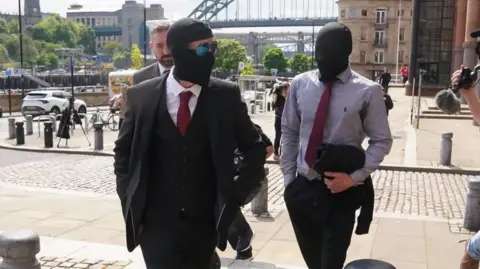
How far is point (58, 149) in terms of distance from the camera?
15.9m

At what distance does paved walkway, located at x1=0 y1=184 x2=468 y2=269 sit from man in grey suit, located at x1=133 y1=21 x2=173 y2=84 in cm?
207

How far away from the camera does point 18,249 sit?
13.3 feet

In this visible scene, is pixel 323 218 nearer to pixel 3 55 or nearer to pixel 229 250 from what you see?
pixel 229 250

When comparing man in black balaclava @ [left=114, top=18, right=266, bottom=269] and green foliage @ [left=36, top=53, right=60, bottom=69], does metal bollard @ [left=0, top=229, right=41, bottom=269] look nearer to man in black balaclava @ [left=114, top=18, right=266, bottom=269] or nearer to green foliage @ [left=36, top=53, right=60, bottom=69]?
man in black balaclava @ [left=114, top=18, right=266, bottom=269]

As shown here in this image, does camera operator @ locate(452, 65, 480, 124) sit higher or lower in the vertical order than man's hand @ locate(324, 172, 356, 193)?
higher

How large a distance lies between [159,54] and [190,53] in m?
1.39

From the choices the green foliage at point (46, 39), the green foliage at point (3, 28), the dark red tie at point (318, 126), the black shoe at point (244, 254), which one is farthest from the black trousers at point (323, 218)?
the green foliage at point (3, 28)

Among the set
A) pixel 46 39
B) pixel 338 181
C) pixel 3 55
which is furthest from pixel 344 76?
pixel 46 39

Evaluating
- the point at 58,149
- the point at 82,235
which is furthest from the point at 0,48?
the point at 82,235

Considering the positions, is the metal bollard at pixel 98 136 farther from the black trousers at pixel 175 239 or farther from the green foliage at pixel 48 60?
the green foliage at pixel 48 60

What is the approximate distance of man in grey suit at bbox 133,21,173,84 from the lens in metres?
4.32

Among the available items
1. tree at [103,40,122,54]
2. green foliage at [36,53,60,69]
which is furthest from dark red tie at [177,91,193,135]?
tree at [103,40,122,54]

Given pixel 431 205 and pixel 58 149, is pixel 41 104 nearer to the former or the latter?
pixel 58 149

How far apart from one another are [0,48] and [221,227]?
123 metres
